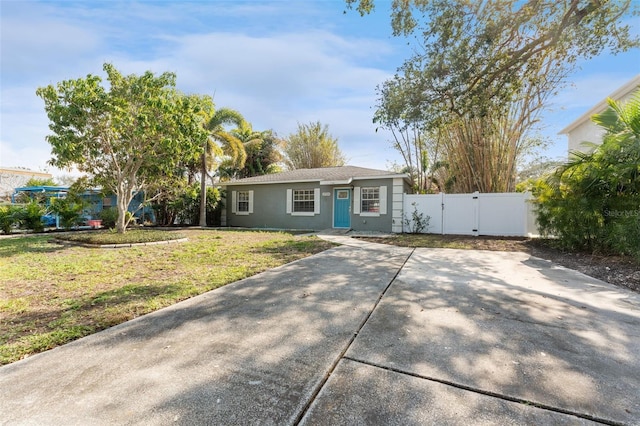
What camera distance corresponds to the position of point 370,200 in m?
13.1

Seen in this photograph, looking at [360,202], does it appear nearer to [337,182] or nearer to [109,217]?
[337,182]

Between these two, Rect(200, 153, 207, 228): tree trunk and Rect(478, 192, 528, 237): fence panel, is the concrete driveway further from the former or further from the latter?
Rect(200, 153, 207, 228): tree trunk

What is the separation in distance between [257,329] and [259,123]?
2291 centimetres

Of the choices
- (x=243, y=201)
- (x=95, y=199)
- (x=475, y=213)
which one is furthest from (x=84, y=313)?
(x=95, y=199)

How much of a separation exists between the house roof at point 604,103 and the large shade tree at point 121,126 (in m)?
13.2

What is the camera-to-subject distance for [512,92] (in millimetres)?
8875

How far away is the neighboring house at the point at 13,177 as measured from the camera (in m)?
24.8

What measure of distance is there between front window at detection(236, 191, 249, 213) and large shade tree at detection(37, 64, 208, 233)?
6.58 m

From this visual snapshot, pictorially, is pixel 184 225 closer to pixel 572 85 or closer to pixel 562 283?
pixel 562 283

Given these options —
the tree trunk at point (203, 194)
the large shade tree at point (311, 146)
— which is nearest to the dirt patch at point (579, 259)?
the tree trunk at point (203, 194)

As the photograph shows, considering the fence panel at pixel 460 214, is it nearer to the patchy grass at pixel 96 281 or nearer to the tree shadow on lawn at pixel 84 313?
the patchy grass at pixel 96 281

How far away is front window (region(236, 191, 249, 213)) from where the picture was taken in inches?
640

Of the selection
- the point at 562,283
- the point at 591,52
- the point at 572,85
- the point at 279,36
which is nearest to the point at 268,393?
the point at 562,283

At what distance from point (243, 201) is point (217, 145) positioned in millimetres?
3417
